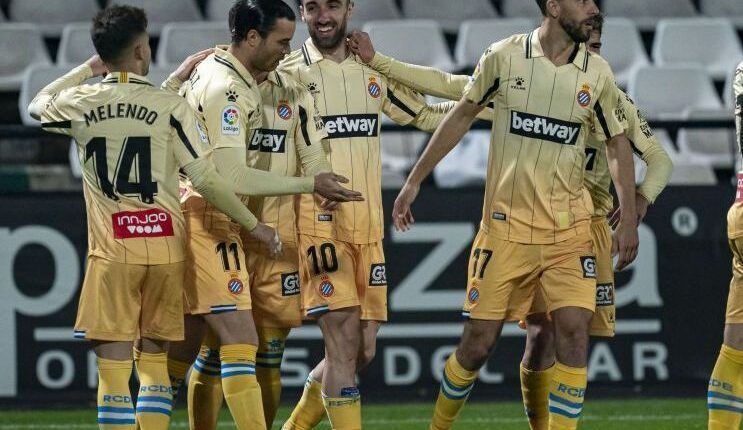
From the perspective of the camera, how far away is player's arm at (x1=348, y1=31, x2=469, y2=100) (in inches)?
257

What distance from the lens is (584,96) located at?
19.8 ft

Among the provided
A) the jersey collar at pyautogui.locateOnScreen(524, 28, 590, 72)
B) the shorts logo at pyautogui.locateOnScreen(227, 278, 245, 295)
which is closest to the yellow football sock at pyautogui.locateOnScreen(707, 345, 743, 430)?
the jersey collar at pyautogui.locateOnScreen(524, 28, 590, 72)

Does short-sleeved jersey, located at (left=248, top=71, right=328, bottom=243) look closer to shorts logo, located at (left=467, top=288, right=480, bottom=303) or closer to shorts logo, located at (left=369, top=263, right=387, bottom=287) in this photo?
shorts logo, located at (left=369, top=263, right=387, bottom=287)

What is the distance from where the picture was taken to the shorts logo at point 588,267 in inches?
Answer: 240

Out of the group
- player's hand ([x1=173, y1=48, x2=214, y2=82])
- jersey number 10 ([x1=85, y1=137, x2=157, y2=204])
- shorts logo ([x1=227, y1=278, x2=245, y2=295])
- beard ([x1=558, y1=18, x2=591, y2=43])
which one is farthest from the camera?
player's hand ([x1=173, y1=48, x2=214, y2=82])

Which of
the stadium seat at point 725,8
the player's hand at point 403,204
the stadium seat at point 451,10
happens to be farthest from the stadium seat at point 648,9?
the player's hand at point 403,204

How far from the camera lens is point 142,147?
219 inches

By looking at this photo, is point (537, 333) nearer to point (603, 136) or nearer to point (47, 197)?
point (603, 136)

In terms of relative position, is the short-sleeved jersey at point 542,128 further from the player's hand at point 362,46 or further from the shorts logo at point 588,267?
the player's hand at point 362,46

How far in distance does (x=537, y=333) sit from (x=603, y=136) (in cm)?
114

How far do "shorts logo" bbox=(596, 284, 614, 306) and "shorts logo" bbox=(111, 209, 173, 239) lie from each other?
7.18 feet

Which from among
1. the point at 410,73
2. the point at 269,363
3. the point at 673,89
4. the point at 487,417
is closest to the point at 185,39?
the point at 673,89

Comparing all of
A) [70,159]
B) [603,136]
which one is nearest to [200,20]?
[70,159]

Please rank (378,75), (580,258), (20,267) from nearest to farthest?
(580,258) < (378,75) < (20,267)
